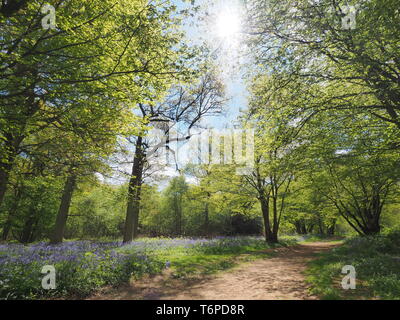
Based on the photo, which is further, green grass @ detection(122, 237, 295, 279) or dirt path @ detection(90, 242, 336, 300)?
green grass @ detection(122, 237, 295, 279)

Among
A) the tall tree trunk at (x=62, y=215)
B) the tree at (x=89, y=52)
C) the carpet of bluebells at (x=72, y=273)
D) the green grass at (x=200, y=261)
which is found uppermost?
the tree at (x=89, y=52)

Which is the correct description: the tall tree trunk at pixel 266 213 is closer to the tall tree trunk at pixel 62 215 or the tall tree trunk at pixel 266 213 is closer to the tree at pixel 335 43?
the tree at pixel 335 43

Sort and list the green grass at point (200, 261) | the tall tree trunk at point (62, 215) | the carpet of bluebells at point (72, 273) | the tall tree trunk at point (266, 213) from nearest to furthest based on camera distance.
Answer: the carpet of bluebells at point (72, 273), the green grass at point (200, 261), the tall tree trunk at point (62, 215), the tall tree trunk at point (266, 213)

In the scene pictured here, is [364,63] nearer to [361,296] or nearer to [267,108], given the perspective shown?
[267,108]

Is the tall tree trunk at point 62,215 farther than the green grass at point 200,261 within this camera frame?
Yes

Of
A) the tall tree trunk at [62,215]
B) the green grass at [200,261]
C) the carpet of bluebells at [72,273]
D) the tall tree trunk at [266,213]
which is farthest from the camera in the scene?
the tall tree trunk at [266,213]

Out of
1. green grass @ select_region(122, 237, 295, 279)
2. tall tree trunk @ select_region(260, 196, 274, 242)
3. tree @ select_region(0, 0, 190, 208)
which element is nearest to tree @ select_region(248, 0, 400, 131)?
tree @ select_region(0, 0, 190, 208)

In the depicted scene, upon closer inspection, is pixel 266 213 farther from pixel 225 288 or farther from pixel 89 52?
pixel 89 52

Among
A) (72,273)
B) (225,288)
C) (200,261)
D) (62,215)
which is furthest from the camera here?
(62,215)

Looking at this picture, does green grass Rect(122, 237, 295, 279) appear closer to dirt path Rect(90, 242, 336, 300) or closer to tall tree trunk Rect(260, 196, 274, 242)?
dirt path Rect(90, 242, 336, 300)

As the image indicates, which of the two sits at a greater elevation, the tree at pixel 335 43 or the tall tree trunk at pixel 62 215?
the tree at pixel 335 43

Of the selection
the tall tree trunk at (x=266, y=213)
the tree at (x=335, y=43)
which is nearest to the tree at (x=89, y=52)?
the tree at (x=335, y=43)

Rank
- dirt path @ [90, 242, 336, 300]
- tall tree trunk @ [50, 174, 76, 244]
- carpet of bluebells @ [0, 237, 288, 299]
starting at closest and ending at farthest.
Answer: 1. carpet of bluebells @ [0, 237, 288, 299]
2. dirt path @ [90, 242, 336, 300]
3. tall tree trunk @ [50, 174, 76, 244]

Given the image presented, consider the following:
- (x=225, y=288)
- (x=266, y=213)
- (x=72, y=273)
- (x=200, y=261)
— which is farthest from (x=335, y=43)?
(x=266, y=213)
